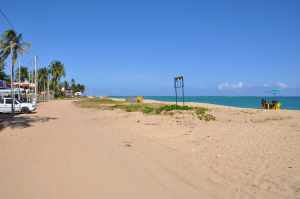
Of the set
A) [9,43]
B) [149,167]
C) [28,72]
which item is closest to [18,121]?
[149,167]

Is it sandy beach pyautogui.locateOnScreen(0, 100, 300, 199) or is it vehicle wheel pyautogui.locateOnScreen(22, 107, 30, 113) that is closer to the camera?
sandy beach pyautogui.locateOnScreen(0, 100, 300, 199)

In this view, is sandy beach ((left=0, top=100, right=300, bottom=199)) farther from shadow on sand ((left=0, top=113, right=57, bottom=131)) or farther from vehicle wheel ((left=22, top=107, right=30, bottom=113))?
vehicle wheel ((left=22, top=107, right=30, bottom=113))

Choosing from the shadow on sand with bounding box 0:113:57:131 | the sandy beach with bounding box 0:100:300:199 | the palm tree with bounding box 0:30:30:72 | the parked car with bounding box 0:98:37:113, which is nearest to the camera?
the sandy beach with bounding box 0:100:300:199

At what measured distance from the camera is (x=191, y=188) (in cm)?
550

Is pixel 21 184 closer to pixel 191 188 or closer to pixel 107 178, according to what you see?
pixel 107 178

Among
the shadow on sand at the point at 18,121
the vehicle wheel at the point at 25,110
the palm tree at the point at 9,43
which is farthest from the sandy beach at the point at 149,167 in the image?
the palm tree at the point at 9,43

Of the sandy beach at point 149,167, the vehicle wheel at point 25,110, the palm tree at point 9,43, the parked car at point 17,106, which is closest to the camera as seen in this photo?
the sandy beach at point 149,167

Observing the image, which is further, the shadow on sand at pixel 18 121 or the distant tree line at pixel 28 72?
the distant tree line at pixel 28 72

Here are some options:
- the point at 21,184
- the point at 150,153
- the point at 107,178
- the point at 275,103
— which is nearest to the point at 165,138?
the point at 150,153

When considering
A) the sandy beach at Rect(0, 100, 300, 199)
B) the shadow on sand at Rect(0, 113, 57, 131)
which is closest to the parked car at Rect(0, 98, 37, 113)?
the shadow on sand at Rect(0, 113, 57, 131)

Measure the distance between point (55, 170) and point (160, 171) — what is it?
7.61 ft

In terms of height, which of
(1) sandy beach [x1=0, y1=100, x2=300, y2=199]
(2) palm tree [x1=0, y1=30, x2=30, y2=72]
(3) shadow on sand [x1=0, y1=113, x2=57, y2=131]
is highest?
(2) palm tree [x1=0, y1=30, x2=30, y2=72]

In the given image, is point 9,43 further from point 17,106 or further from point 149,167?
point 149,167

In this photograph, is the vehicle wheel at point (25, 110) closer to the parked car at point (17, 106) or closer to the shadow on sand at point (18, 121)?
the parked car at point (17, 106)
